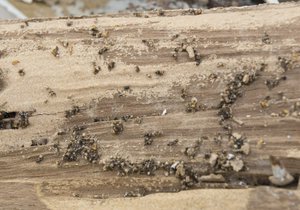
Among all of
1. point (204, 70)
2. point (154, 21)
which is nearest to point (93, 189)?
point (204, 70)

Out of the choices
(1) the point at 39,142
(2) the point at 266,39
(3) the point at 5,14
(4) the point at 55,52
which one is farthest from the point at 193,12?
(3) the point at 5,14

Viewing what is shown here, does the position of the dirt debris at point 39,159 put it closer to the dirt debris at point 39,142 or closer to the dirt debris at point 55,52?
the dirt debris at point 39,142

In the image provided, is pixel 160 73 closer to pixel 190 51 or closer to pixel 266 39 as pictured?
pixel 190 51

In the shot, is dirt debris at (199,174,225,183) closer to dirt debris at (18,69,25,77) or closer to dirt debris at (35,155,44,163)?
dirt debris at (35,155,44,163)

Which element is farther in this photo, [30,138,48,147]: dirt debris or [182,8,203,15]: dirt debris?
[182,8,203,15]: dirt debris

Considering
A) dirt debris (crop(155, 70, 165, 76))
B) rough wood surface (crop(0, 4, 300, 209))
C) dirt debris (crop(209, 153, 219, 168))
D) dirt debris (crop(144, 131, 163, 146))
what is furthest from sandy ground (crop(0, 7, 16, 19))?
dirt debris (crop(209, 153, 219, 168))

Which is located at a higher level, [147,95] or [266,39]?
[266,39]

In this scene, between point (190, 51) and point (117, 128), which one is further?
point (190, 51)

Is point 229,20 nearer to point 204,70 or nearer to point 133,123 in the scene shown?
point 204,70

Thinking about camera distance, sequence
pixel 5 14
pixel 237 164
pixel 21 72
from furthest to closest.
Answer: pixel 5 14, pixel 21 72, pixel 237 164
